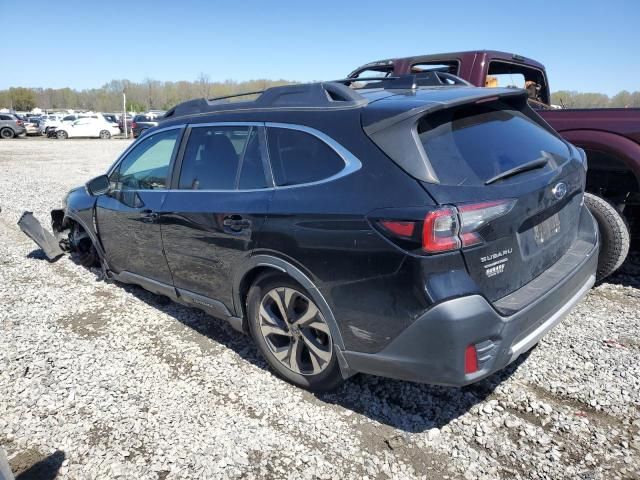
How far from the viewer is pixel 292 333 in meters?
2.98

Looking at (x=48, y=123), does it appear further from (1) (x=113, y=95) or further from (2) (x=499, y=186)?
(1) (x=113, y=95)

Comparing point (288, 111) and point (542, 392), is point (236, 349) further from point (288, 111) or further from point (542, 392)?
point (542, 392)

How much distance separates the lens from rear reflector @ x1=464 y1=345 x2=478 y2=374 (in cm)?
224

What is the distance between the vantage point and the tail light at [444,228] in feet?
7.14

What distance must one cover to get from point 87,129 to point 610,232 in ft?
117

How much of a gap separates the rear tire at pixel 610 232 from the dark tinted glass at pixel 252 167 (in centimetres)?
290

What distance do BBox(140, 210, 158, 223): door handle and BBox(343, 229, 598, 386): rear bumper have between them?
6.66 ft

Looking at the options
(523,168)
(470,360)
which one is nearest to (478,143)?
(523,168)

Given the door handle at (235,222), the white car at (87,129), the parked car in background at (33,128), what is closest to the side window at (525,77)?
the door handle at (235,222)

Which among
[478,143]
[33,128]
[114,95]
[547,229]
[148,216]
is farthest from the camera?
[114,95]

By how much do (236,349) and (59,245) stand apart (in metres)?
3.47

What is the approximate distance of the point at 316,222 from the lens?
257 centimetres

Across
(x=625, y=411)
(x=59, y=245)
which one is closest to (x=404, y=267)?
(x=625, y=411)

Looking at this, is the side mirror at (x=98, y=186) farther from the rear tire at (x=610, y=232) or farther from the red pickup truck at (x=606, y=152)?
the rear tire at (x=610, y=232)
